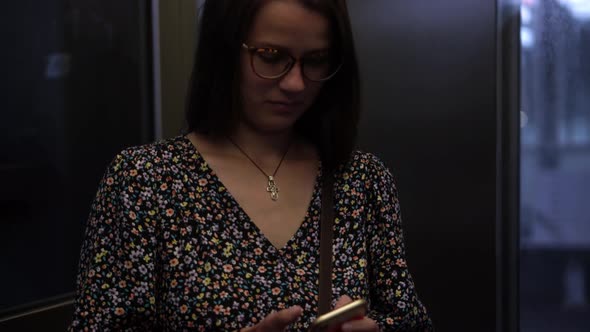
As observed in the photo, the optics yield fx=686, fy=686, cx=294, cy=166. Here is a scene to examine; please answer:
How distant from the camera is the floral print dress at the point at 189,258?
1225 millimetres

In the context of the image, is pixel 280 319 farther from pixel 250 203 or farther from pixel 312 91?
pixel 312 91

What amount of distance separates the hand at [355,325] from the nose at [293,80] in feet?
1.31

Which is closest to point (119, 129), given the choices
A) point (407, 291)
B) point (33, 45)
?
point (33, 45)

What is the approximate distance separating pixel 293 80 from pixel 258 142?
209 millimetres

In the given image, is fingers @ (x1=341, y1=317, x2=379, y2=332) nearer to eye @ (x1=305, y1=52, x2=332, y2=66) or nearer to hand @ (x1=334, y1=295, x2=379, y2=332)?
hand @ (x1=334, y1=295, x2=379, y2=332)

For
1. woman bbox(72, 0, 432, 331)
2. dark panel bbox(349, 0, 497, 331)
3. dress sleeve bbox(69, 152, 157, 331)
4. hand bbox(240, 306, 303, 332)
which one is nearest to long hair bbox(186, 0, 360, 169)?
woman bbox(72, 0, 432, 331)

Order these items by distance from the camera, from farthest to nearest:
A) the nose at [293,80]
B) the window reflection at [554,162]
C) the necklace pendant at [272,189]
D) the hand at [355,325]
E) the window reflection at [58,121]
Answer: the window reflection at [554,162] < the window reflection at [58,121] < the necklace pendant at [272,189] < the nose at [293,80] < the hand at [355,325]

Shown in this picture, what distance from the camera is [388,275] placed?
145 cm

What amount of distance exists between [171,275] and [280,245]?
224 millimetres

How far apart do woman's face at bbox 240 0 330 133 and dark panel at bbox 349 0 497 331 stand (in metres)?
0.93

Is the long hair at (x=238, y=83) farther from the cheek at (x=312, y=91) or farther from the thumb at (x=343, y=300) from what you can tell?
the thumb at (x=343, y=300)

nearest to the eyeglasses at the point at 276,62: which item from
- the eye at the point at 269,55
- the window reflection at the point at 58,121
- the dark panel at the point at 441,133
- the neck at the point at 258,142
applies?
the eye at the point at 269,55

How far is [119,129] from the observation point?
2059 millimetres

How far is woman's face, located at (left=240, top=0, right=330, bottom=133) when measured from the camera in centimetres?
129
